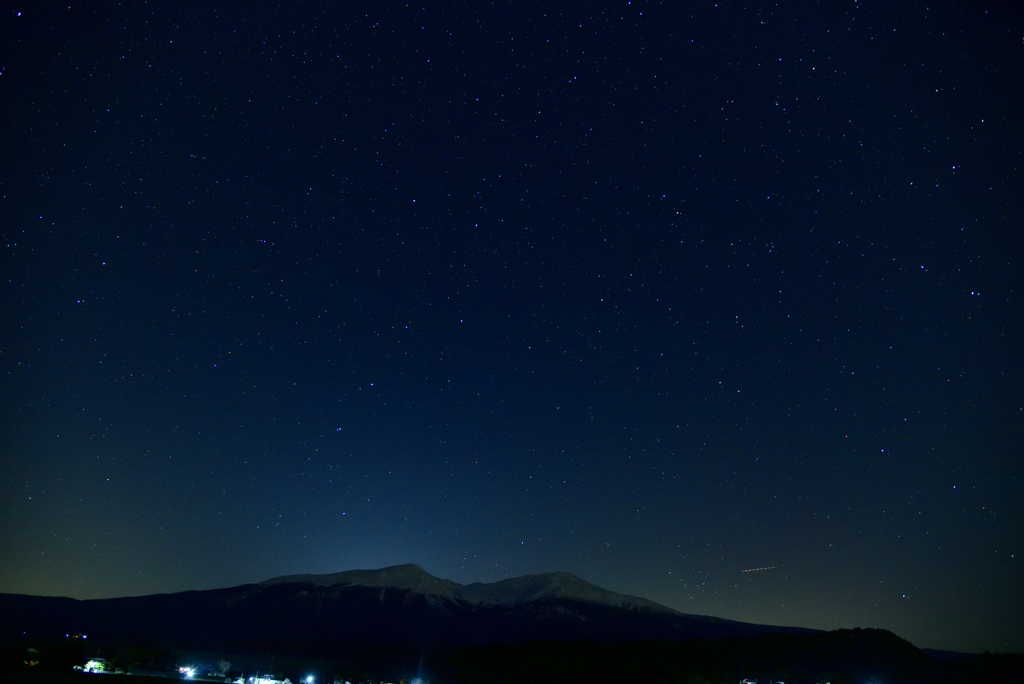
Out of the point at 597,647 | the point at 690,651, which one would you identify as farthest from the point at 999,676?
the point at 597,647

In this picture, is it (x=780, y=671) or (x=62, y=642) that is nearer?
(x=62, y=642)

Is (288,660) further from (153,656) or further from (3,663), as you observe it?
(3,663)

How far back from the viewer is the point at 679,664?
124 meters

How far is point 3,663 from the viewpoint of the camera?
6644 cm

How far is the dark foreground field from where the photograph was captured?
116312 millimetres

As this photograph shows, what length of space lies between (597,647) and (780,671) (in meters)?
33.7

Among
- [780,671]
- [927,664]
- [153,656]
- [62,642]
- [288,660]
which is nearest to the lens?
[62,642]

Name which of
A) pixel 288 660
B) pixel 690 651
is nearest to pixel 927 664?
pixel 690 651

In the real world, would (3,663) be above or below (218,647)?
above

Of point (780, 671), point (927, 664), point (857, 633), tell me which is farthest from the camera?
point (857, 633)

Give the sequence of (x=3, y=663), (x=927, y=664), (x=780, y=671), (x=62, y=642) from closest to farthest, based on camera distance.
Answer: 1. (x=3, y=663)
2. (x=62, y=642)
3. (x=780, y=671)
4. (x=927, y=664)

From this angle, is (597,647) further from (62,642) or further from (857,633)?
(62,642)

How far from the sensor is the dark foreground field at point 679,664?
116 metres

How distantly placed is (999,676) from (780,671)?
35312 millimetres
